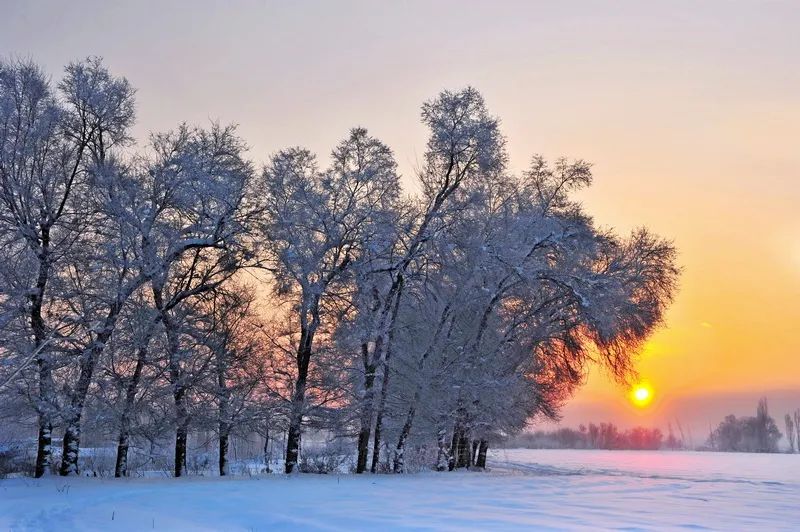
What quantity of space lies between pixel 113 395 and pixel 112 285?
3.52 m

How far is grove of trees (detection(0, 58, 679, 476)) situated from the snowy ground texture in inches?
→ 137

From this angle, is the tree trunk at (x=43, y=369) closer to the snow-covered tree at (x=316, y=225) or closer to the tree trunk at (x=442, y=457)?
the snow-covered tree at (x=316, y=225)

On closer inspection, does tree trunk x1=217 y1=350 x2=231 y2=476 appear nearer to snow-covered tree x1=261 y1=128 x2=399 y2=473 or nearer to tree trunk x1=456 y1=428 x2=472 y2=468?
snow-covered tree x1=261 y1=128 x2=399 y2=473

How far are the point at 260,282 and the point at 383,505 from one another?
13.3 m

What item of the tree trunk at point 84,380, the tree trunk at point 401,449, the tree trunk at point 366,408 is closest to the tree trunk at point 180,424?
the tree trunk at point 84,380

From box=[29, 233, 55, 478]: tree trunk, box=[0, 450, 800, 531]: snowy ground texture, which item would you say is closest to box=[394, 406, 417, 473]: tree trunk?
box=[0, 450, 800, 531]: snowy ground texture

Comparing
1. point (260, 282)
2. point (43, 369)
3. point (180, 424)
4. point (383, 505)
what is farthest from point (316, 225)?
point (383, 505)

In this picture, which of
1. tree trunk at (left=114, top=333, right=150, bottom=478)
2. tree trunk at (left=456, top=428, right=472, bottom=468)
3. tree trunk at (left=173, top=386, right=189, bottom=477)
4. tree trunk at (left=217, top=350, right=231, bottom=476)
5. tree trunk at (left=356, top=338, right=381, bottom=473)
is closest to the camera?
tree trunk at (left=114, top=333, right=150, bottom=478)

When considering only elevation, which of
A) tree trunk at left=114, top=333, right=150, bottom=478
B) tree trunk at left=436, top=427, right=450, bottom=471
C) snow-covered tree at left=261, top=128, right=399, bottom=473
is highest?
snow-covered tree at left=261, top=128, right=399, bottom=473

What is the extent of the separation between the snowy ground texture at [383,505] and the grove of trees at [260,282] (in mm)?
3485

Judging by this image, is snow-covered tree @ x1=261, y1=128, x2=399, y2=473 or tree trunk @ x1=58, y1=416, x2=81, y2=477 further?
snow-covered tree @ x1=261, y1=128, x2=399, y2=473

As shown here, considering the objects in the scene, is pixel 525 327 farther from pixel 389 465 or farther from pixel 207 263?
pixel 207 263

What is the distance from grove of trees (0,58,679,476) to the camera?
21.4 m

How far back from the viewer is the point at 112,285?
21641 mm
